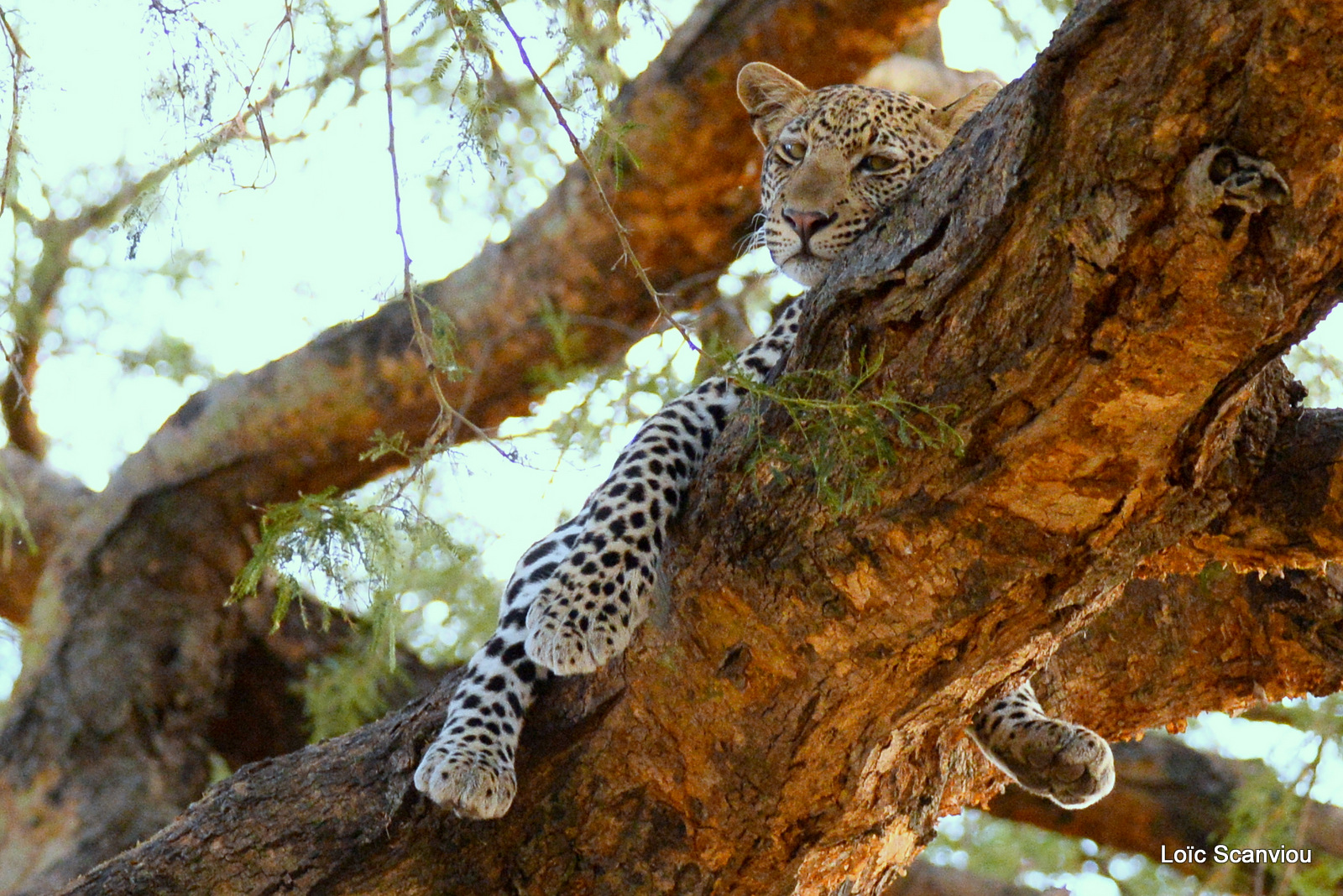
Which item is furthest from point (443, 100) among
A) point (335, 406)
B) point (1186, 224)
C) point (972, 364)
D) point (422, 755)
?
point (335, 406)

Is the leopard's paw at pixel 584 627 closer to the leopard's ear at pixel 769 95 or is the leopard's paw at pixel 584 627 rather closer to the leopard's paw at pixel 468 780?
the leopard's paw at pixel 468 780

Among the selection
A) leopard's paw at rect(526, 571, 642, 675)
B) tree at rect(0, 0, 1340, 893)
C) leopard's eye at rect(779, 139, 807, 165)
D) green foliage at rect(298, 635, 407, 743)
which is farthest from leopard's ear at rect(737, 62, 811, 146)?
green foliage at rect(298, 635, 407, 743)

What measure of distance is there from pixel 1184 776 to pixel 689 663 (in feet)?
14.6

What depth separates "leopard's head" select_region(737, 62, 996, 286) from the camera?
4375 millimetres

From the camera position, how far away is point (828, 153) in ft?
15.1

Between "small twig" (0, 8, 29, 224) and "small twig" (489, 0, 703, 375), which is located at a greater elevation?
"small twig" (0, 8, 29, 224)

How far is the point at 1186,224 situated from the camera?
232 centimetres

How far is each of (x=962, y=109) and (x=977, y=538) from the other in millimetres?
2648

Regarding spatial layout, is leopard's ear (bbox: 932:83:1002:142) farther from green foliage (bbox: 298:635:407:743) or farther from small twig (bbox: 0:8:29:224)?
green foliage (bbox: 298:635:407:743)

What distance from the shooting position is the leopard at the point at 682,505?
3.50m

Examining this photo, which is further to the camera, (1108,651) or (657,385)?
(657,385)

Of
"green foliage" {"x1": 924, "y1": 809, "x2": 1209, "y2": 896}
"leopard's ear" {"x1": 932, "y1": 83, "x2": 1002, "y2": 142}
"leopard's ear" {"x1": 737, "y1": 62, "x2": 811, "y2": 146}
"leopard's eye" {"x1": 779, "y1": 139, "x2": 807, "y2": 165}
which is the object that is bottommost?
"green foliage" {"x1": 924, "y1": 809, "x2": 1209, "y2": 896}

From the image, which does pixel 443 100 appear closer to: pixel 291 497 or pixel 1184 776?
pixel 291 497

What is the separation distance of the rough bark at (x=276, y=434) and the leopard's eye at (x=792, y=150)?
1.69 m
